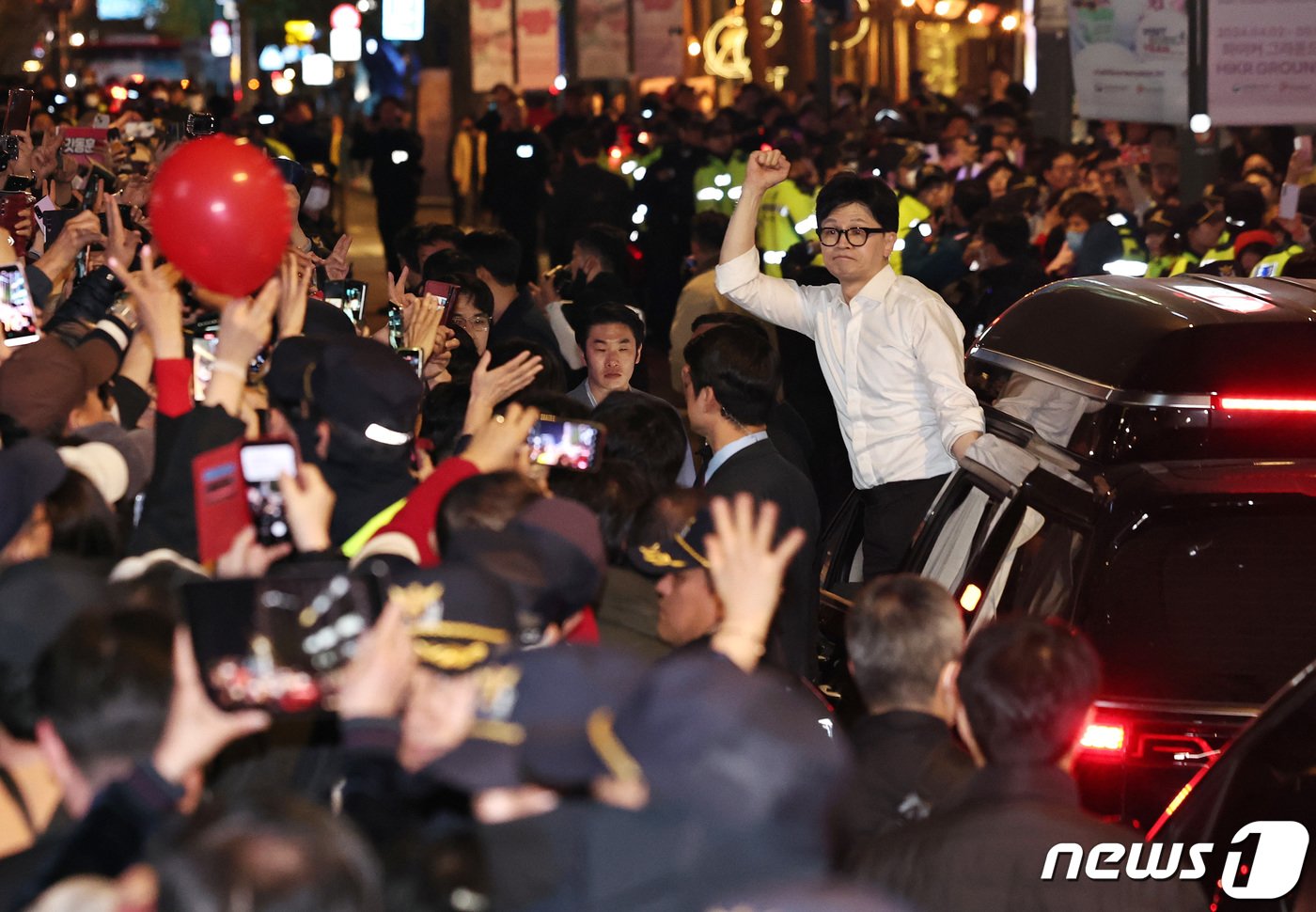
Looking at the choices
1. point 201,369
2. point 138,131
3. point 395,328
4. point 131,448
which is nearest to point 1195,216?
point 395,328

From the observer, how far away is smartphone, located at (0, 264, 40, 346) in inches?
224

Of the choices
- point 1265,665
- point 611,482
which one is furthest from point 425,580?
point 1265,665

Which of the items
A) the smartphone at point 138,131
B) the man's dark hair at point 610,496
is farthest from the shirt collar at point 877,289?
the smartphone at point 138,131

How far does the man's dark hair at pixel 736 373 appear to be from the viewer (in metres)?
5.61

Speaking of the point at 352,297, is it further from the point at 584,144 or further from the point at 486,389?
the point at 584,144

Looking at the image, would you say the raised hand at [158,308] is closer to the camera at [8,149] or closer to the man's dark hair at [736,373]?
the man's dark hair at [736,373]

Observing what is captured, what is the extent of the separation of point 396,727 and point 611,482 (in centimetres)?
202

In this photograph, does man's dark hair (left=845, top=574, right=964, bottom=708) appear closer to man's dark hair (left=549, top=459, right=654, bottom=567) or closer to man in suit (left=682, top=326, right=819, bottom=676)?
man's dark hair (left=549, top=459, right=654, bottom=567)

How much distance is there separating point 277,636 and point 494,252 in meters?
6.44

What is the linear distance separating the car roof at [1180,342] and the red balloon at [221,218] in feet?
7.39

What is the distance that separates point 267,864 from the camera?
2180 millimetres

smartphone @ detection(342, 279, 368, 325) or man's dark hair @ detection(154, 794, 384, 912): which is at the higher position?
smartphone @ detection(342, 279, 368, 325)

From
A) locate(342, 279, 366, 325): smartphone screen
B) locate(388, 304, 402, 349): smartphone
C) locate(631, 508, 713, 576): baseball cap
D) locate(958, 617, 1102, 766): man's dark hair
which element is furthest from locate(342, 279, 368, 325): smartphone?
locate(958, 617, 1102, 766): man's dark hair

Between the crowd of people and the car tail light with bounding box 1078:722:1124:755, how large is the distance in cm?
30
